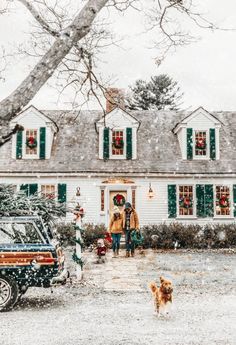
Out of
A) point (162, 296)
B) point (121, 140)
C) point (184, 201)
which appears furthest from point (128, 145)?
point (162, 296)

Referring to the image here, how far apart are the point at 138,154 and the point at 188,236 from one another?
5454mm

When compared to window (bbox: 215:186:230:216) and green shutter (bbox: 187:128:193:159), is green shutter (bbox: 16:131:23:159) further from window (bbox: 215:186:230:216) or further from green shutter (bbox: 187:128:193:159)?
window (bbox: 215:186:230:216)

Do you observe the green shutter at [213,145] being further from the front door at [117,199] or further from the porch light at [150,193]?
the front door at [117,199]

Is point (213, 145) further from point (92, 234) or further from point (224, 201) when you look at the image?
point (92, 234)

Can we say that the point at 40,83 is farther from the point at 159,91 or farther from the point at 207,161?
the point at 159,91

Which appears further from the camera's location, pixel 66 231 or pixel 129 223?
pixel 66 231

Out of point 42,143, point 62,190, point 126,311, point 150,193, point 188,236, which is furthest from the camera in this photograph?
point 42,143

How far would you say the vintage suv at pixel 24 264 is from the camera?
367 inches

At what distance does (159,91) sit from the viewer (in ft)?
167

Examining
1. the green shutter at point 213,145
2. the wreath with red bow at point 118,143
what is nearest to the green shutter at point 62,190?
the wreath with red bow at point 118,143

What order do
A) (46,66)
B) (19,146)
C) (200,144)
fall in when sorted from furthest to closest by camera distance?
(200,144) → (19,146) → (46,66)

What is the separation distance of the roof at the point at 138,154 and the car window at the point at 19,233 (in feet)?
A: 42.7

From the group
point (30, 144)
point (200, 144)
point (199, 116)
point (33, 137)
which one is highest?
point (199, 116)

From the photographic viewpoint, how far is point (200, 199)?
930 inches
